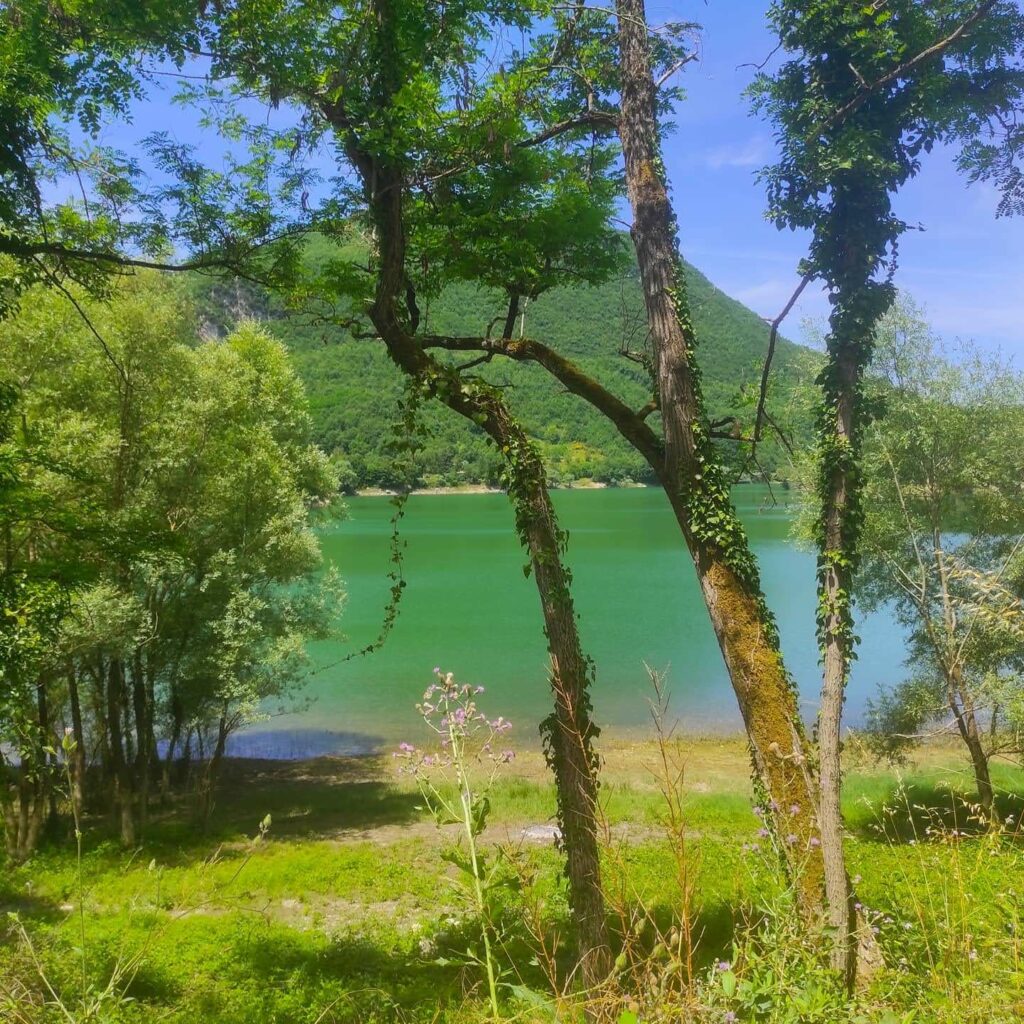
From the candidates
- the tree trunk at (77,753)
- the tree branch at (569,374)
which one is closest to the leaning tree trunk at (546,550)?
the tree branch at (569,374)

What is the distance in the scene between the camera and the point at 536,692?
1912 cm

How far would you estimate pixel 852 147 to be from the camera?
5.30m

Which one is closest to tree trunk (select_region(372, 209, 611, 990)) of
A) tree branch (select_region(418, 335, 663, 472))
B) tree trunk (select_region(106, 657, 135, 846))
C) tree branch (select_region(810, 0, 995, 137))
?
tree branch (select_region(418, 335, 663, 472))

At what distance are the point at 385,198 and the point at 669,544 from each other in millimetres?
41520

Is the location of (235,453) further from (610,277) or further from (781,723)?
(781,723)

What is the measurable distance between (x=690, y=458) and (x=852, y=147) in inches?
107

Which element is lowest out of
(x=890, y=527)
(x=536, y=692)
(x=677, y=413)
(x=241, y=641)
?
(x=536, y=692)

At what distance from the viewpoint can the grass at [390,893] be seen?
2.44 m

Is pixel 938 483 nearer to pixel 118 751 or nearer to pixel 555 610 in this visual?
pixel 555 610

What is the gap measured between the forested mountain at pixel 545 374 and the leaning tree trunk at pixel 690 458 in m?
0.45

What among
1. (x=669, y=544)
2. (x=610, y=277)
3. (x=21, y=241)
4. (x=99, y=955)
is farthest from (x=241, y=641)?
(x=669, y=544)

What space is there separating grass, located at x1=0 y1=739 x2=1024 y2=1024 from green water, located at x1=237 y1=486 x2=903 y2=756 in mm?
2073

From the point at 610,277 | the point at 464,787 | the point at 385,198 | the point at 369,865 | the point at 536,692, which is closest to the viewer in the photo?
the point at 464,787

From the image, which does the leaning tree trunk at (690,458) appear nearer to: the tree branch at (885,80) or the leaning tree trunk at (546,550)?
the leaning tree trunk at (546,550)
